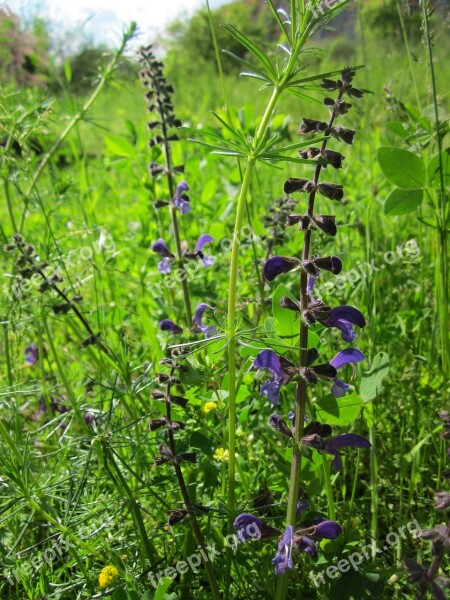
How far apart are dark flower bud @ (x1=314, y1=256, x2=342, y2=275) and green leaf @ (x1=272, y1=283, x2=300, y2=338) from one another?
105 millimetres

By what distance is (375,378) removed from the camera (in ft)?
5.53

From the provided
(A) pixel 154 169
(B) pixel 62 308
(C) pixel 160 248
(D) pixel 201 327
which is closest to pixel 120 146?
(A) pixel 154 169

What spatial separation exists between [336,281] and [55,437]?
1448 mm

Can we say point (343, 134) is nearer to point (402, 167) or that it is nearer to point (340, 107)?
point (340, 107)

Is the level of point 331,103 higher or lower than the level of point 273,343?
higher

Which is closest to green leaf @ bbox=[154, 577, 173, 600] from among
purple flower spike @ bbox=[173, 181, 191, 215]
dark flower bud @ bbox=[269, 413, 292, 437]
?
dark flower bud @ bbox=[269, 413, 292, 437]

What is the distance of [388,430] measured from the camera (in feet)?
7.55

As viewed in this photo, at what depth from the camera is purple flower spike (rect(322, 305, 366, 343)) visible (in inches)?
57.7

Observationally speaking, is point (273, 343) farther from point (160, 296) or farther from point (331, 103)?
point (160, 296)

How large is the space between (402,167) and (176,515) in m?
1.45

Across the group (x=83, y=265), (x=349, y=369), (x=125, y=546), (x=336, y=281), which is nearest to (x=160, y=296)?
(x=83, y=265)

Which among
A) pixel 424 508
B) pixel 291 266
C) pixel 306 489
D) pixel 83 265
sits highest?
pixel 291 266

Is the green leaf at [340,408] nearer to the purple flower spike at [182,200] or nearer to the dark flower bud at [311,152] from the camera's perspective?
the dark flower bud at [311,152]

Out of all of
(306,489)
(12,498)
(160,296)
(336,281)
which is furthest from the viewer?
(160,296)
